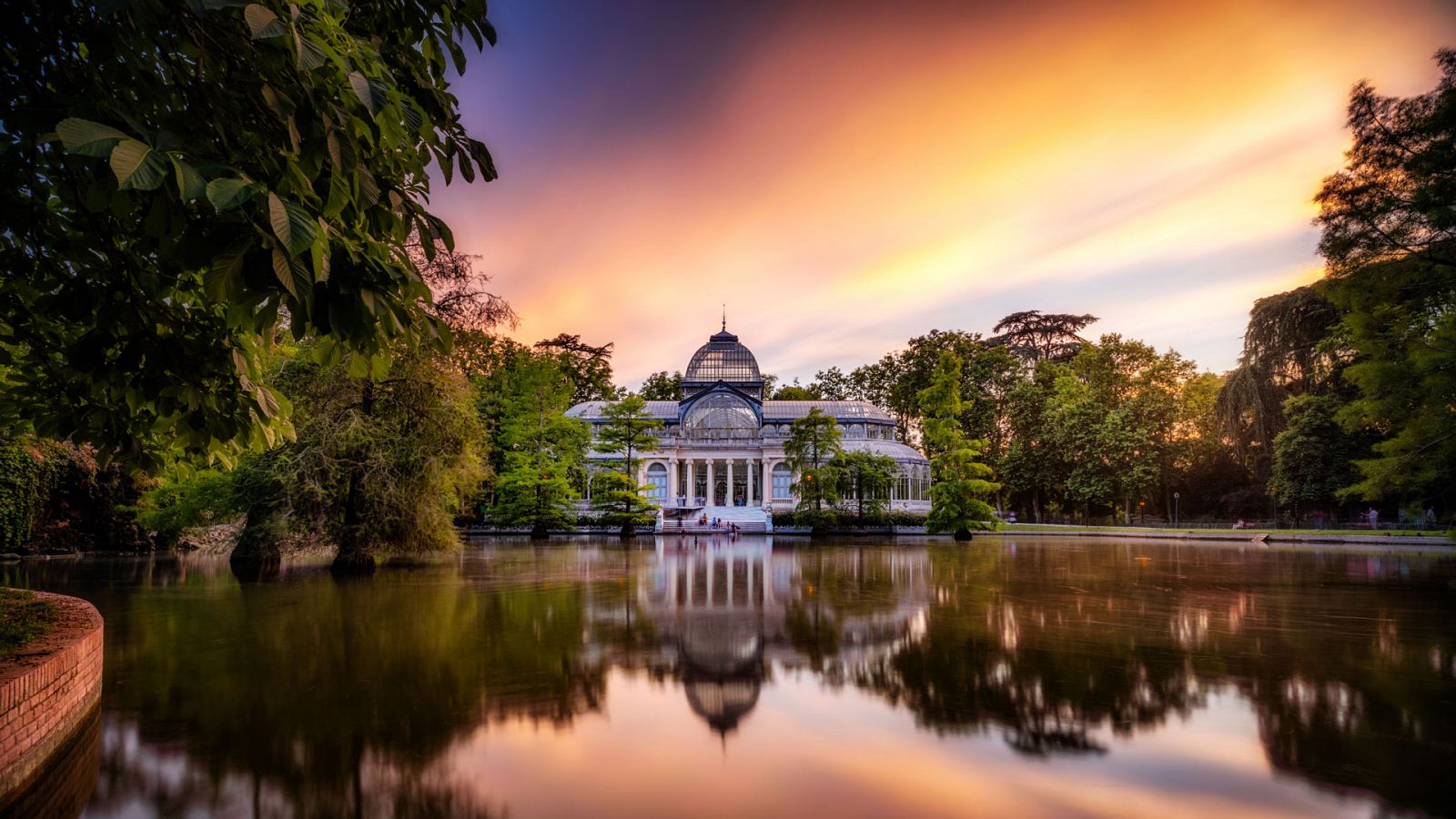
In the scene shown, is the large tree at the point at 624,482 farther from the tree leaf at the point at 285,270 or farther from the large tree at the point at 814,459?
the tree leaf at the point at 285,270

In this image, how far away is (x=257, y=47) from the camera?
3.18 metres

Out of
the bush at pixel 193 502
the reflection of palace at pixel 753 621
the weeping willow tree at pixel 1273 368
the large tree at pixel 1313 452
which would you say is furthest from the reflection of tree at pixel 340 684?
the weeping willow tree at pixel 1273 368

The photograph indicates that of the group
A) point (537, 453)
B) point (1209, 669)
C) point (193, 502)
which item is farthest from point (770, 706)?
point (537, 453)

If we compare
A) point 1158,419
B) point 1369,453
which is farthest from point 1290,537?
point 1158,419

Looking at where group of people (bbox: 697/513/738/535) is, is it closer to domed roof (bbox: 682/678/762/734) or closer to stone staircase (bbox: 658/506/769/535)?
stone staircase (bbox: 658/506/769/535)

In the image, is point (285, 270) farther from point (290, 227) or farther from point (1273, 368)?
point (1273, 368)

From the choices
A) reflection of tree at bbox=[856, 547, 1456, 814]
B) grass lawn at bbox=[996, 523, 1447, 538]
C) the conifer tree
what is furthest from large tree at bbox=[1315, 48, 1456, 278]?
grass lawn at bbox=[996, 523, 1447, 538]

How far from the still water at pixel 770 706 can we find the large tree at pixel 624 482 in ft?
66.9

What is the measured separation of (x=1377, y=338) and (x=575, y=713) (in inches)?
974

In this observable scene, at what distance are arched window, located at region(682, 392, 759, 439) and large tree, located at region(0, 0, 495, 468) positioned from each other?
4683cm

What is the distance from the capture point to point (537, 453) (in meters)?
34.0

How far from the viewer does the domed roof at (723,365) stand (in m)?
56.2

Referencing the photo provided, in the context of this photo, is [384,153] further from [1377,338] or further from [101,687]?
[1377,338]

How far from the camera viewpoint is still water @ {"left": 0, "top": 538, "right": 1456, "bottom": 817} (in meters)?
4.70
